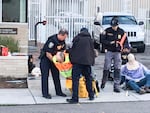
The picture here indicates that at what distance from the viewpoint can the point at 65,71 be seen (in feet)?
36.9

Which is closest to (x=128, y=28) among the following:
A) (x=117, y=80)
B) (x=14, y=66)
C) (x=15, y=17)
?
(x=15, y=17)

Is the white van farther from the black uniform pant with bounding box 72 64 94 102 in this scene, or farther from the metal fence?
the black uniform pant with bounding box 72 64 94 102

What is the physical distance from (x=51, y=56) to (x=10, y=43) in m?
4.80

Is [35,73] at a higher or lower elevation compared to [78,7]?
lower

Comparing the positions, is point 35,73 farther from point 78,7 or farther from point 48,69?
point 78,7

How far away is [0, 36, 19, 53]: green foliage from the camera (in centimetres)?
1538

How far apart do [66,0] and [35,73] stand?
36.3 ft

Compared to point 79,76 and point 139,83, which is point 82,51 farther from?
point 139,83

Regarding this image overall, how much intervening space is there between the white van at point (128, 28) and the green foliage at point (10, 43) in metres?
6.30

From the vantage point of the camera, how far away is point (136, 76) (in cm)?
1209

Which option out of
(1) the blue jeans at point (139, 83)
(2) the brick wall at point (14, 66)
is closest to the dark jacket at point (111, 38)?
(1) the blue jeans at point (139, 83)

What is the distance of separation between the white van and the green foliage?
6298mm

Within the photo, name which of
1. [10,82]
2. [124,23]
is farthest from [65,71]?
[124,23]

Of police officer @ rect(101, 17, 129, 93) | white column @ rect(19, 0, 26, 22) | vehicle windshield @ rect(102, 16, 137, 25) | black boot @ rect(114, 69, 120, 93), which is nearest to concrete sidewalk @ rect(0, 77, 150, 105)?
black boot @ rect(114, 69, 120, 93)
